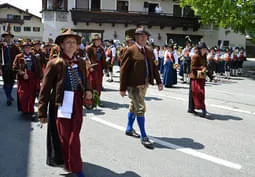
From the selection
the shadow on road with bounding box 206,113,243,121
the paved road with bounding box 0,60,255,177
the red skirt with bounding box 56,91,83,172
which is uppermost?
the red skirt with bounding box 56,91,83,172

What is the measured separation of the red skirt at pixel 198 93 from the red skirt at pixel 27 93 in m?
4.03

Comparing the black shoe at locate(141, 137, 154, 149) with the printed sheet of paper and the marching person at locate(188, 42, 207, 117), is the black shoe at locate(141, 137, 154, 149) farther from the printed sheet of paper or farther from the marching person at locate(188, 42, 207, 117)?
the marching person at locate(188, 42, 207, 117)

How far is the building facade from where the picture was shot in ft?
104

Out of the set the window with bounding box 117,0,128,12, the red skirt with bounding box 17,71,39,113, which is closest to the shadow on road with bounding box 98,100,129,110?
the red skirt with bounding box 17,71,39,113

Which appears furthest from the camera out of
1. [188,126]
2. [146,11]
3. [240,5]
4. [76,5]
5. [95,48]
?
[146,11]

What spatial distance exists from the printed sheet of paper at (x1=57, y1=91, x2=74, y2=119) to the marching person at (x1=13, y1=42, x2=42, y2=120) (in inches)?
152

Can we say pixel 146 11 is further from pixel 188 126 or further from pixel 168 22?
pixel 188 126

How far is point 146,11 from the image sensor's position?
1379 inches

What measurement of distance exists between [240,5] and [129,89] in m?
16.0

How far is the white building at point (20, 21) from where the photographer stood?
2131 inches

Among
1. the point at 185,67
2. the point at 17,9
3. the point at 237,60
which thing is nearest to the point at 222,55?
the point at 237,60

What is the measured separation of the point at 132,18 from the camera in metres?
33.7

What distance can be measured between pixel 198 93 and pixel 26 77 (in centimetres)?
429

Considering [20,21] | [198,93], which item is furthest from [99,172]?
[20,21]
